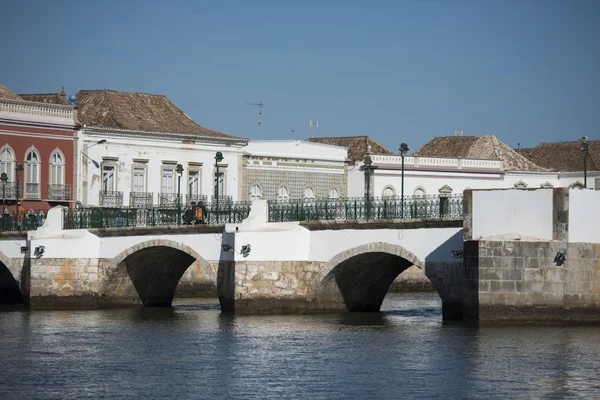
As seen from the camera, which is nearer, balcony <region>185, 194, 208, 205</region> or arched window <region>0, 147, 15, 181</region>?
arched window <region>0, 147, 15, 181</region>

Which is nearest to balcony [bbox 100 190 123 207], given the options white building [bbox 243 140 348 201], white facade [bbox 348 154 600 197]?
white building [bbox 243 140 348 201]

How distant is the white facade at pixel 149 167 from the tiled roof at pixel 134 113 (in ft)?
1.46

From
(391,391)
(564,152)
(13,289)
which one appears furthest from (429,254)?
(564,152)

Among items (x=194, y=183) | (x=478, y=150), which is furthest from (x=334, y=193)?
(x=478, y=150)

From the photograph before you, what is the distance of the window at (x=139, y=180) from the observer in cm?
5688

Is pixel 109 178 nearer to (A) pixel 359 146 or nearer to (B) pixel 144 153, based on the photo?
(B) pixel 144 153

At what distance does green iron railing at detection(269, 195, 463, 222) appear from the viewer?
37438 millimetres

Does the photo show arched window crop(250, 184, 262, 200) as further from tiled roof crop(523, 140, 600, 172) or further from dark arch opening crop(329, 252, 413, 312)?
tiled roof crop(523, 140, 600, 172)

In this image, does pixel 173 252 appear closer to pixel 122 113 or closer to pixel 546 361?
pixel 122 113

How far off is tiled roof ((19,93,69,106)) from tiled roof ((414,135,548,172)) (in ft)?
64.5

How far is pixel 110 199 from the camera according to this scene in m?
55.9

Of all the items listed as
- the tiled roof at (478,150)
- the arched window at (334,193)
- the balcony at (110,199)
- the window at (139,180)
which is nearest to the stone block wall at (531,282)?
the balcony at (110,199)

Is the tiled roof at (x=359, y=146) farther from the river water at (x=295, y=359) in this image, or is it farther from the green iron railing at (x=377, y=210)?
the river water at (x=295, y=359)

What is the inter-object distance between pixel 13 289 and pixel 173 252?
9.04 meters
